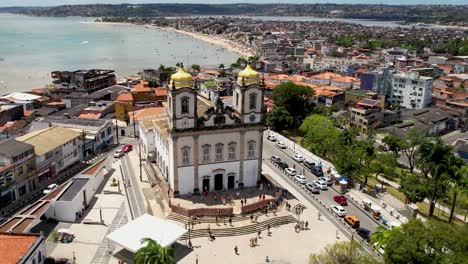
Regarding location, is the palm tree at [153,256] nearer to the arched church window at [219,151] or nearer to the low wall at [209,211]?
the low wall at [209,211]

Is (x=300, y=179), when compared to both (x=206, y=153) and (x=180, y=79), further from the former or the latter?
(x=180, y=79)

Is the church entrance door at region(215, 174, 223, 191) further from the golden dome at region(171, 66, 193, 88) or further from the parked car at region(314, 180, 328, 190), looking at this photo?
the parked car at region(314, 180, 328, 190)

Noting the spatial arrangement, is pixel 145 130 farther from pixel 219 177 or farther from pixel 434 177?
pixel 434 177

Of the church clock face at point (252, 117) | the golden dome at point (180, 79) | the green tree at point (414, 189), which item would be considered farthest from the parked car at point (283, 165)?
the golden dome at point (180, 79)

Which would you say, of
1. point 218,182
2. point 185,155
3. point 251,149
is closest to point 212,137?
point 185,155

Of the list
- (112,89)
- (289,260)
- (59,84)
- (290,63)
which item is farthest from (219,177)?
(290,63)

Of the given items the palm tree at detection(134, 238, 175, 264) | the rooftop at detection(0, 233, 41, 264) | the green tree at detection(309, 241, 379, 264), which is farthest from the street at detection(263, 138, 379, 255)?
the rooftop at detection(0, 233, 41, 264)
